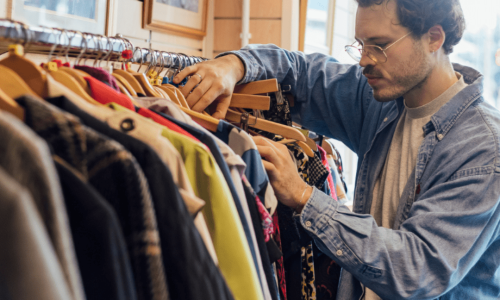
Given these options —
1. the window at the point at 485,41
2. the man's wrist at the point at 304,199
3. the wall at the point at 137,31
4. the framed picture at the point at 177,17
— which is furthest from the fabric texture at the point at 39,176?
the window at the point at 485,41

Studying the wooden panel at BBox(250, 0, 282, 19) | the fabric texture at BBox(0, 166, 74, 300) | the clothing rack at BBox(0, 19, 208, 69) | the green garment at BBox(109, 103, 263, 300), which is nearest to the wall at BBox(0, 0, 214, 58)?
the wooden panel at BBox(250, 0, 282, 19)

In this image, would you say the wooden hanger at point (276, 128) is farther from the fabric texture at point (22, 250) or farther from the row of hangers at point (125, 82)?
the fabric texture at point (22, 250)

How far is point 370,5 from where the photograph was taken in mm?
1147

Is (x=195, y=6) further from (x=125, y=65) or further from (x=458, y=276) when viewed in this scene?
(x=458, y=276)

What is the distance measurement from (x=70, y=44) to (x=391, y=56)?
0.84 m

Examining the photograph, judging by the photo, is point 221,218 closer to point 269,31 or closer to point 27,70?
point 27,70

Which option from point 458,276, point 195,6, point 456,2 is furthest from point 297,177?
point 195,6

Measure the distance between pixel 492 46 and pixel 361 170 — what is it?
195 centimetres

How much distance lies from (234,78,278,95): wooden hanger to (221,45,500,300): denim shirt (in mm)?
24

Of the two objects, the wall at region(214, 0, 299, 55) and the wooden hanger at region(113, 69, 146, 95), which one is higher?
the wall at region(214, 0, 299, 55)

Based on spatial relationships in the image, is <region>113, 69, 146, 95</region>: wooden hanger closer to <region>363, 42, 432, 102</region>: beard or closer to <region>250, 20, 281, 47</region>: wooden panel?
<region>363, 42, 432, 102</region>: beard

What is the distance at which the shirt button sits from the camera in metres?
0.51

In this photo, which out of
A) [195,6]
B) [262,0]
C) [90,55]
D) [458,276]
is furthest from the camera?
[262,0]

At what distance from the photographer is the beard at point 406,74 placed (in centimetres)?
116
